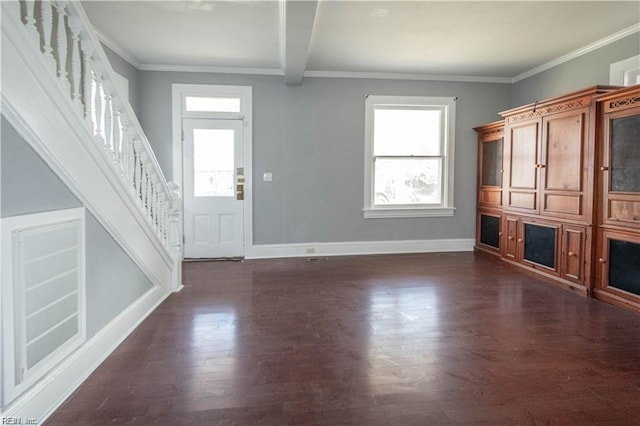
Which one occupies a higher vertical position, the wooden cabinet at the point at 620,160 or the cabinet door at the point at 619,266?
the wooden cabinet at the point at 620,160

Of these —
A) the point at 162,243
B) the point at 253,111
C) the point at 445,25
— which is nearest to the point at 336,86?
the point at 253,111

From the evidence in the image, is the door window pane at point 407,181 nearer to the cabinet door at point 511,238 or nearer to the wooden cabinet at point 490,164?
the wooden cabinet at point 490,164

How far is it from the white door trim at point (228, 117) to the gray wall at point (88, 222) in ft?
7.24

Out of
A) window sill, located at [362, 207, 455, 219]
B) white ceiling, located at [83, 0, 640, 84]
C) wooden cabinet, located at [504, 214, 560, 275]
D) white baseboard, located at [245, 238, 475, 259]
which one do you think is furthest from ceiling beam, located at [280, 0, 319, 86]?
wooden cabinet, located at [504, 214, 560, 275]

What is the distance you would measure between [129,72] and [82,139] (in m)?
3.17

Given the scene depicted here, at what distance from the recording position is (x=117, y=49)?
172 inches

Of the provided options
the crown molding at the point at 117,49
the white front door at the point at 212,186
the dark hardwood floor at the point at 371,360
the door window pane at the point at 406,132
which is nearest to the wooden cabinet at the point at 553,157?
the dark hardwood floor at the point at 371,360

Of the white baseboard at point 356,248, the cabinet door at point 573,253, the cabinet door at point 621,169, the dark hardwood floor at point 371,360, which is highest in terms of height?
the cabinet door at point 621,169

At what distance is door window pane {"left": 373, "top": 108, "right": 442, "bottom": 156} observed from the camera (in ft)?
18.5

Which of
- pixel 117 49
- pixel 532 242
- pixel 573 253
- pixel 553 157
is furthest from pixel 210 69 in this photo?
pixel 573 253

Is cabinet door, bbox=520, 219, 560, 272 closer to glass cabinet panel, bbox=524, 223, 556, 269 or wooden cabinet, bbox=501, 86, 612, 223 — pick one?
glass cabinet panel, bbox=524, 223, 556, 269

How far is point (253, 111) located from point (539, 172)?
146 inches

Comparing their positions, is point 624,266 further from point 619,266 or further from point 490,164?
point 490,164

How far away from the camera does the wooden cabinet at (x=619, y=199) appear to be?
319 centimetres
